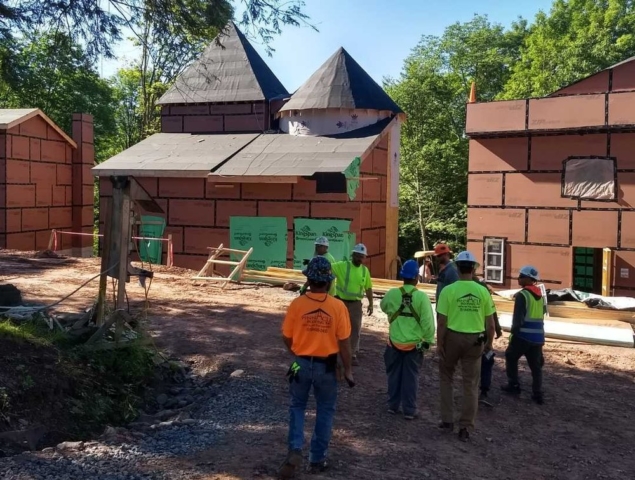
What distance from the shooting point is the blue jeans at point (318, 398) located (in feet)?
16.5

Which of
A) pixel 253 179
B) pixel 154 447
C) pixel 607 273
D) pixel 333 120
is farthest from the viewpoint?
pixel 333 120

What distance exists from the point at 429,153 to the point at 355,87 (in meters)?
13.8

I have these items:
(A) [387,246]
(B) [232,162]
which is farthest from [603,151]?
(B) [232,162]

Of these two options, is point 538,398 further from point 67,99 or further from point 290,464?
point 67,99

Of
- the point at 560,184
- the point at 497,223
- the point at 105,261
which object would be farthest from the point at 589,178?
the point at 105,261

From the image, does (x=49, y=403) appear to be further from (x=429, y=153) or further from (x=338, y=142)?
(x=429, y=153)

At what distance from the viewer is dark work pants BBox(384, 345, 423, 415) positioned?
6.57 metres

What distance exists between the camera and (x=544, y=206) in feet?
58.6

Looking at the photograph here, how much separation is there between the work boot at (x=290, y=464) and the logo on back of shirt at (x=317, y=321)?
990 mm

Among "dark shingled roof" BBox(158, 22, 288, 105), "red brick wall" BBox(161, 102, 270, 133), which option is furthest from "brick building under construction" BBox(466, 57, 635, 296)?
"dark shingled roof" BBox(158, 22, 288, 105)

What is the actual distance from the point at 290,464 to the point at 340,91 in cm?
1684

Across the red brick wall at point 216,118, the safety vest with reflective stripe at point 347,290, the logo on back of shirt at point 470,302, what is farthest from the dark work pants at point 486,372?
the red brick wall at point 216,118

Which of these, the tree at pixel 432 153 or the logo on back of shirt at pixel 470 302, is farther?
the tree at pixel 432 153

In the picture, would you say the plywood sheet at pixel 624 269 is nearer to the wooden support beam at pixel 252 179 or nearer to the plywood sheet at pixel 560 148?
the plywood sheet at pixel 560 148
